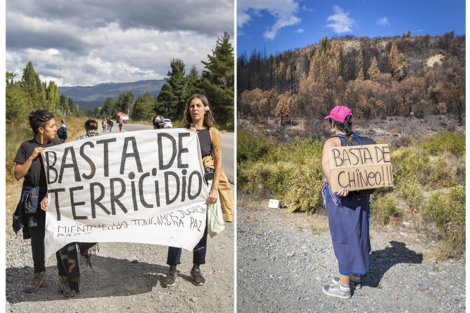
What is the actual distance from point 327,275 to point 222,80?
30.3 meters

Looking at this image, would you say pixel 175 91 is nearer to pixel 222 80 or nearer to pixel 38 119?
pixel 222 80

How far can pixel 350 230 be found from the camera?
2912 millimetres

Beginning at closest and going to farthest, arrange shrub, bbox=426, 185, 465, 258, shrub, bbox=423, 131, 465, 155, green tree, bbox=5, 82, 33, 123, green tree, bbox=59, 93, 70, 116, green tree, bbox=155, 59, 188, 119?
shrub, bbox=426, 185, 465, 258 → shrub, bbox=423, 131, 465, 155 → green tree, bbox=5, 82, 33, 123 → green tree, bbox=155, 59, 188, 119 → green tree, bbox=59, 93, 70, 116

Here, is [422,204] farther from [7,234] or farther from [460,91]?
[7,234]

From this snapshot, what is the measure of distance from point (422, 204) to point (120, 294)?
490cm

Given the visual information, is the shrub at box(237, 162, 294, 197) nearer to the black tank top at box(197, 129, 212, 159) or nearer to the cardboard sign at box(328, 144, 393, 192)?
the cardboard sign at box(328, 144, 393, 192)

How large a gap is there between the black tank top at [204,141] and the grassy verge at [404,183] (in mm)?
3257

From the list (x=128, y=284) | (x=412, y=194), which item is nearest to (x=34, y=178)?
(x=128, y=284)

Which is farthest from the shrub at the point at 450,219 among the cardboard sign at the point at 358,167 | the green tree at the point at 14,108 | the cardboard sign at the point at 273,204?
the green tree at the point at 14,108

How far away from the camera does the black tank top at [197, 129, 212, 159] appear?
10.0 ft

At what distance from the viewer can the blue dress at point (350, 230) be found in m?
2.91

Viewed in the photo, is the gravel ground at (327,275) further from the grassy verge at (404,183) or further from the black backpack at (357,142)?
the black backpack at (357,142)

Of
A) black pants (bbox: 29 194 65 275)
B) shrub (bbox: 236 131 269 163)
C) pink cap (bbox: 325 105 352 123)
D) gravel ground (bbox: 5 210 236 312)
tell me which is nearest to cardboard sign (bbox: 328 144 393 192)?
pink cap (bbox: 325 105 352 123)

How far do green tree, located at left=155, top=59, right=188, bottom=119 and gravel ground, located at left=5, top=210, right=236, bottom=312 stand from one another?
5006 centimetres
